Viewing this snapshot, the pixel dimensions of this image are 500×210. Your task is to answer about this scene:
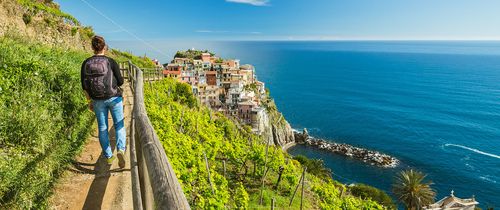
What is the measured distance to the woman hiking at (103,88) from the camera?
4.83m

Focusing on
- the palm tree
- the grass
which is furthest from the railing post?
the palm tree

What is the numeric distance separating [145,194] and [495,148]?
73601 millimetres

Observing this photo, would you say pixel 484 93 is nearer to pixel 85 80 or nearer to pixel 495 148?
pixel 495 148

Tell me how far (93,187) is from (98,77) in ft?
6.26

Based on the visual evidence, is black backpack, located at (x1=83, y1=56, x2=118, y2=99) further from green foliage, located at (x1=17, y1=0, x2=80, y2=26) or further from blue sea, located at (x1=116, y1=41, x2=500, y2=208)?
blue sea, located at (x1=116, y1=41, x2=500, y2=208)

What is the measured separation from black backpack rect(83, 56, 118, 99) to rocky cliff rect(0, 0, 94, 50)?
18.9m

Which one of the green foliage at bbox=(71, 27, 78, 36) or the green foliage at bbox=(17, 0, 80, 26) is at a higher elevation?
the green foliage at bbox=(17, 0, 80, 26)

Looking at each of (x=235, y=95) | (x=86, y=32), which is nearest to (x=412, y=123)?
(x=235, y=95)

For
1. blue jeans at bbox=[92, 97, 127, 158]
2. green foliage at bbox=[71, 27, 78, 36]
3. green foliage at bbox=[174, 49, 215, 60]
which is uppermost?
green foliage at bbox=[174, 49, 215, 60]

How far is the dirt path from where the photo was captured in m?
4.48

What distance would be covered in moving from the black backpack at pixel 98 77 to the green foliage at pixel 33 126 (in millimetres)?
1012

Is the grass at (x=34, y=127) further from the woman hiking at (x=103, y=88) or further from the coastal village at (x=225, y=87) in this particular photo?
the coastal village at (x=225, y=87)

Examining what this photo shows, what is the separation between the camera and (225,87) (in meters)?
82.7

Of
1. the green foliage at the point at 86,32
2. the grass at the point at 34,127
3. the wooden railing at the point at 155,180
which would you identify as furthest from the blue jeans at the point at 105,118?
the green foliage at the point at 86,32
